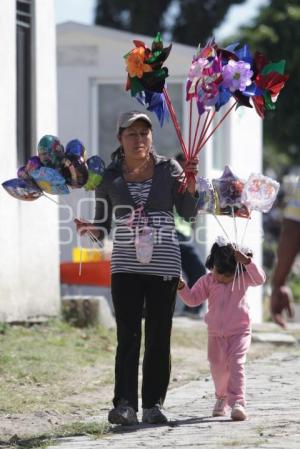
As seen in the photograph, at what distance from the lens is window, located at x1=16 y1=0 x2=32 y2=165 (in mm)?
11773

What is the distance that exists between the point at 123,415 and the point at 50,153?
167cm

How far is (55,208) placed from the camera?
12.1 metres

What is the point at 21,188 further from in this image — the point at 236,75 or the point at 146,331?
the point at 236,75

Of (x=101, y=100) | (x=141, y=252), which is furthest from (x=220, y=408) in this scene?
(x=101, y=100)

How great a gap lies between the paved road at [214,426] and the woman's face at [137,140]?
1.68 meters

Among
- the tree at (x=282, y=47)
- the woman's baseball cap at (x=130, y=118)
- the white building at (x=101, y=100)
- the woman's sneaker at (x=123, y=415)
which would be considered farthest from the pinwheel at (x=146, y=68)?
the tree at (x=282, y=47)

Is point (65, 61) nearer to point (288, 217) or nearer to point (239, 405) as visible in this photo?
point (239, 405)

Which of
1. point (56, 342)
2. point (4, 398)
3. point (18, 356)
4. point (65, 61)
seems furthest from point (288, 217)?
point (65, 61)

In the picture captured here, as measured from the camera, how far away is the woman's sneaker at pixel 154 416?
730cm

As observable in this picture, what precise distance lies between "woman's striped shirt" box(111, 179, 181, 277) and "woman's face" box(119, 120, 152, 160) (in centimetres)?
18

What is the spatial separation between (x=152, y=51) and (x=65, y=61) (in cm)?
890

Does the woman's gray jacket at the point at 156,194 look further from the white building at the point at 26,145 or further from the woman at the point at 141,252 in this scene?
the white building at the point at 26,145

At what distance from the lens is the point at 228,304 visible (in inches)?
295

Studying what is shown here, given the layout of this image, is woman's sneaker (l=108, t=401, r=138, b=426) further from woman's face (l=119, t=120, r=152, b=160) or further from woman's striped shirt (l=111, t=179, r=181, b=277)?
woman's face (l=119, t=120, r=152, b=160)
